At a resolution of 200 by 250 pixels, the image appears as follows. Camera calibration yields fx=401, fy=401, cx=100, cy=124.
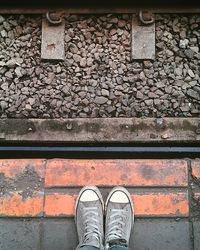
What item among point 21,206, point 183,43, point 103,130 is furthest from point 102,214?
point 183,43

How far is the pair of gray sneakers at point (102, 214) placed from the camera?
2.20m

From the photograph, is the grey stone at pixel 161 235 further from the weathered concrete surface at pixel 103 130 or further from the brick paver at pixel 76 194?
the weathered concrete surface at pixel 103 130

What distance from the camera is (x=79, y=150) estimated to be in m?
2.82

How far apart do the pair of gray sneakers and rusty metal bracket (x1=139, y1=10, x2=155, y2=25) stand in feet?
4.07

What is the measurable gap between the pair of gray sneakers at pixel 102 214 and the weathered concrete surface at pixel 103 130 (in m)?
0.60

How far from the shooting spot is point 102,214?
2314mm

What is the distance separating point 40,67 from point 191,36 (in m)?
1.12

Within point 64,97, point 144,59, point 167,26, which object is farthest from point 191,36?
point 64,97

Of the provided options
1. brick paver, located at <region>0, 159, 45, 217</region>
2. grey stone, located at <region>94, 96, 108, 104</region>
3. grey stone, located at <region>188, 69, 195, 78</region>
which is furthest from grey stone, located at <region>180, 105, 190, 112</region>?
brick paver, located at <region>0, 159, 45, 217</region>

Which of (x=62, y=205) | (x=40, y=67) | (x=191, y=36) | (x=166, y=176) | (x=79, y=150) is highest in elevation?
(x=191, y=36)

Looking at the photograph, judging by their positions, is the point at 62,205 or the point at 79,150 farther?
the point at 79,150

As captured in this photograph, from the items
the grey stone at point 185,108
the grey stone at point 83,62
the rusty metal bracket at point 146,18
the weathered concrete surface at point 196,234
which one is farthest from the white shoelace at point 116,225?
the rusty metal bracket at point 146,18

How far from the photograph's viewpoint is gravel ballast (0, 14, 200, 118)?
2877 millimetres
